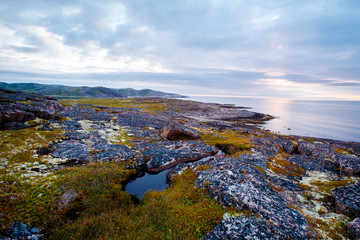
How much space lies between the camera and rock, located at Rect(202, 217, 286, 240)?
421 inches

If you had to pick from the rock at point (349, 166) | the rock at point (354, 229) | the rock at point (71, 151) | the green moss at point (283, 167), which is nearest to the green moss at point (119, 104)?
the rock at point (71, 151)

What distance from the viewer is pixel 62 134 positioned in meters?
32.0

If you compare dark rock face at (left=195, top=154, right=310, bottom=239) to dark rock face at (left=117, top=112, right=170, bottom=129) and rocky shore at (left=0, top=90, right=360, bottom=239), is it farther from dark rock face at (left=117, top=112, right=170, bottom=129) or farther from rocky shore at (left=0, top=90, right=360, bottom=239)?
dark rock face at (left=117, top=112, right=170, bottom=129)

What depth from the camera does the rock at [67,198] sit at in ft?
45.6

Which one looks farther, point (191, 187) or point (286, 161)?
point (286, 161)

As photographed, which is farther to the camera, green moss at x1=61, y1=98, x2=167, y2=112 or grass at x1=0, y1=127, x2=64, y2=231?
green moss at x1=61, y1=98, x2=167, y2=112

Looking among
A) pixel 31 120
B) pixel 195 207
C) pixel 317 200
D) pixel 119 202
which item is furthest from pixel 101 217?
pixel 31 120

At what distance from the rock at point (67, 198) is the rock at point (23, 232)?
2.35 meters

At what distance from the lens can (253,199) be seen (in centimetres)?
1370

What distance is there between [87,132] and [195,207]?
32.0 metres

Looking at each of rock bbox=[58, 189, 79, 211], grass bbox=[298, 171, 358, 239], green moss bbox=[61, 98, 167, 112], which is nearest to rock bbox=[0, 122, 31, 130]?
rock bbox=[58, 189, 79, 211]

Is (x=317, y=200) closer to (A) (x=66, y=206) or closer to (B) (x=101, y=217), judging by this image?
(B) (x=101, y=217)

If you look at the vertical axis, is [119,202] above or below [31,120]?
below

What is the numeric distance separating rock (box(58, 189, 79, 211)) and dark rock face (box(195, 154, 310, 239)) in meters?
12.9
